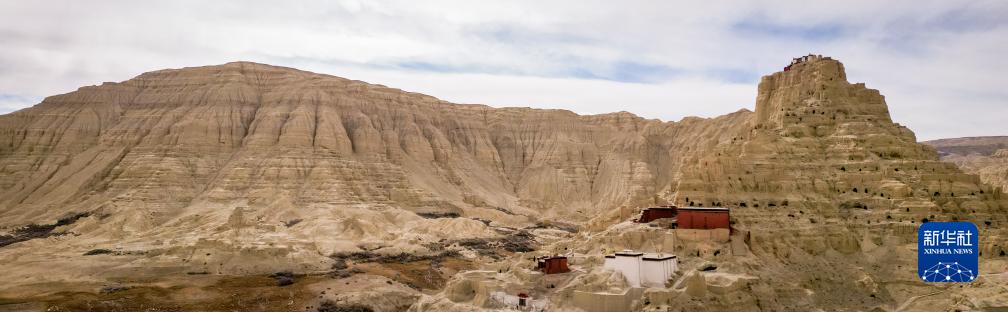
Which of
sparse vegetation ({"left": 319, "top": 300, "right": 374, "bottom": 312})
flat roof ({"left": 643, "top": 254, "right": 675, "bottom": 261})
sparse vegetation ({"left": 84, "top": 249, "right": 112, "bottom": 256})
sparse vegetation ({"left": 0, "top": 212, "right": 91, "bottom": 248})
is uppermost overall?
flat roof ({"left": 643, "top": 254, "right": 675, "bottom": 261})

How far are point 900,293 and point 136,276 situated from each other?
198 feet

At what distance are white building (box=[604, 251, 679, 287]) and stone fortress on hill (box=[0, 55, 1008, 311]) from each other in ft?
2.46

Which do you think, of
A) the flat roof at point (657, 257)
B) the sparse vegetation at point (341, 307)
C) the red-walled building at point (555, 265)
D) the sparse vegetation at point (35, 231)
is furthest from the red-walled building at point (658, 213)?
the sparse vegetation at point (35, 231)

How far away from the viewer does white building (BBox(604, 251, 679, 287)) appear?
43.1m

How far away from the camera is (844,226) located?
51.1 metres

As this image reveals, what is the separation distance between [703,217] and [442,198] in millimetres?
79206

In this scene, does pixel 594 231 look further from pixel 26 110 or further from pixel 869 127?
pixel 26 110

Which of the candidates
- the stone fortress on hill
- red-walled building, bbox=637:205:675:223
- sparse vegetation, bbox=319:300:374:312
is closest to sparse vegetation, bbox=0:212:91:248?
the stone fortress on hill

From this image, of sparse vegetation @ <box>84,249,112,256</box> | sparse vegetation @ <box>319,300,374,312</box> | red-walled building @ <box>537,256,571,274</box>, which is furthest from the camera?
sparse vegetation @ <box>84,249,112,256</box>

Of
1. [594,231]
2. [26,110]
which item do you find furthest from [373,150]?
[594,231]

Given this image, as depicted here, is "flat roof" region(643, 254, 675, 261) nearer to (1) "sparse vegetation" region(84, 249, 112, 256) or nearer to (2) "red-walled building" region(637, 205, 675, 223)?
(2) "red-walled building" region(637, 205, 675, 223)

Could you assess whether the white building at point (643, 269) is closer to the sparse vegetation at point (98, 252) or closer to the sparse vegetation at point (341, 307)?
the sparse vegetation at point (341, 307)

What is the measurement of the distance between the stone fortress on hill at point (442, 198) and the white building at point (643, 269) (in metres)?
0.75

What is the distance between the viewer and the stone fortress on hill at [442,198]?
47875 millimetres
